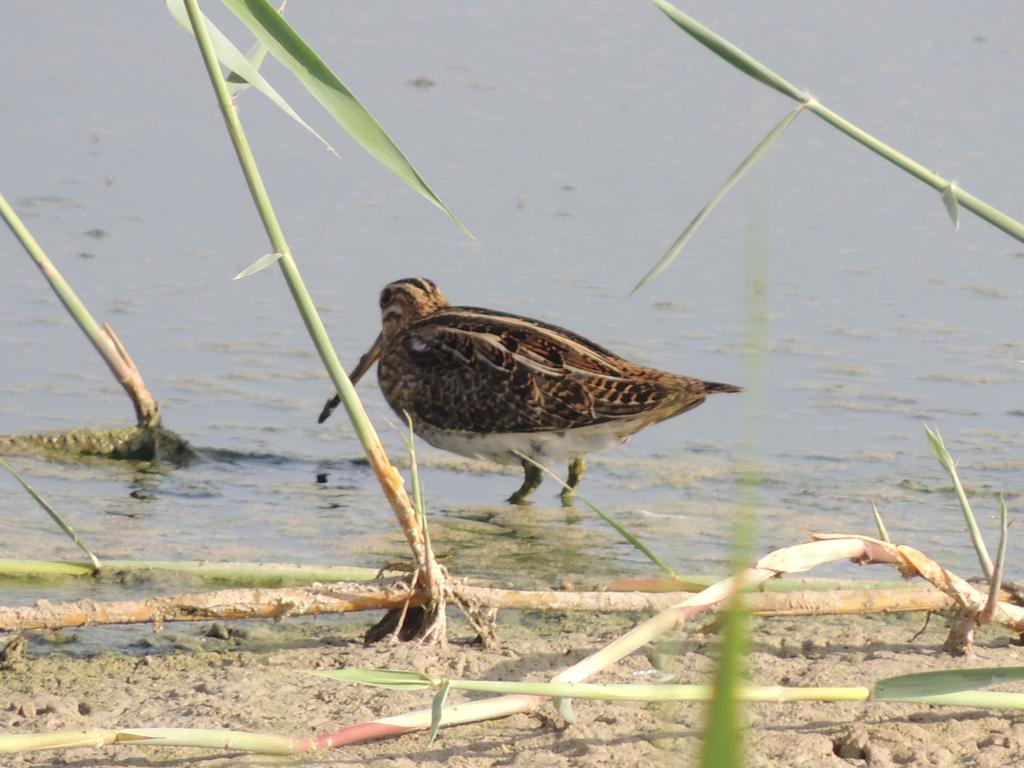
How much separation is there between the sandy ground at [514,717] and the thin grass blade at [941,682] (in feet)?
0.91

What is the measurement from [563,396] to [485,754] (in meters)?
2.96

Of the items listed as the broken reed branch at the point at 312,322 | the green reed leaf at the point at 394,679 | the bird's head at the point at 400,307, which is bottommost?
the green reed leaf at the point at 394,679

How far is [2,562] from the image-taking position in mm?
2928

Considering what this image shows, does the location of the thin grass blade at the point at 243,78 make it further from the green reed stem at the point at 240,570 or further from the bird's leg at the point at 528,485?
the bird's leg at the point at 528,485

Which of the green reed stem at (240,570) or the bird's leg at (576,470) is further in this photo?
the bird's leg at (576,470)

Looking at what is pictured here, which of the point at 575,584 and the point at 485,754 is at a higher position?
the point at 575,584

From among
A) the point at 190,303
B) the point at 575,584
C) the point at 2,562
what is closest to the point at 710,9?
the point at 190,303

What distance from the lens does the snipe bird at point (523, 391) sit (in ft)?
17.0

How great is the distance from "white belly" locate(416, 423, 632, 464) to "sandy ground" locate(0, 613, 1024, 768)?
6.89ft

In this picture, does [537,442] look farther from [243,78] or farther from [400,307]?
[243,78]

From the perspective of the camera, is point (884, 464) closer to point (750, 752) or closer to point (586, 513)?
point (586, 513)

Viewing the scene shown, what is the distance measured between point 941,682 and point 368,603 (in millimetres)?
1057

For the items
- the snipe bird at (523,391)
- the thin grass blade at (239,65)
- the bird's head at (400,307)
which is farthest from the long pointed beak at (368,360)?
the thin grass blade at (239,65)

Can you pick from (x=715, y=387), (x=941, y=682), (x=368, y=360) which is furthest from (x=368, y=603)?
(x=368, y=360)
